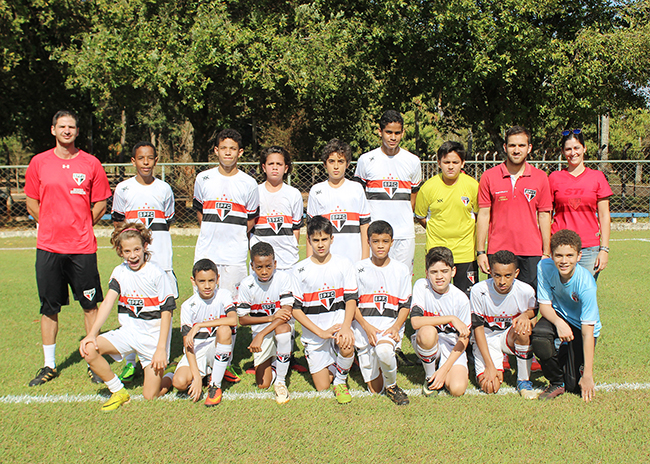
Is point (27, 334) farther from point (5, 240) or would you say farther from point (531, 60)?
point (531, 60)

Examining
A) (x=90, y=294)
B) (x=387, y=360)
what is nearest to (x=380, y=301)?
(x=387, y=360)

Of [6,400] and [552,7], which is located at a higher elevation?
[552,7]

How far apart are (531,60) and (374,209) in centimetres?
1026

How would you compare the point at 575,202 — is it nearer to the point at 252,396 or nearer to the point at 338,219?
the point at 338,219

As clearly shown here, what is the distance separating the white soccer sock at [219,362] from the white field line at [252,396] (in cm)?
15

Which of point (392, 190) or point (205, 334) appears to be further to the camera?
point (392, 190)

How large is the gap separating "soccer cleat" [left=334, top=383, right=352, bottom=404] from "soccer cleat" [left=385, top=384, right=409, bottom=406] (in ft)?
1.01

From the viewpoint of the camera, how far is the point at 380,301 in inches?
158

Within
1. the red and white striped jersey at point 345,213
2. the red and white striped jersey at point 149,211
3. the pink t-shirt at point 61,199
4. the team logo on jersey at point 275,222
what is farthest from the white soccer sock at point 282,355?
the pink t-shirt at point 61,199

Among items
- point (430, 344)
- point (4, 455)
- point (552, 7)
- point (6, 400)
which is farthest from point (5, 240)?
point (552, 7)

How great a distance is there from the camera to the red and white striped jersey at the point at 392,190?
4.76 meters

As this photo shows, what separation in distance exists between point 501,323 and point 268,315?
1973 mm

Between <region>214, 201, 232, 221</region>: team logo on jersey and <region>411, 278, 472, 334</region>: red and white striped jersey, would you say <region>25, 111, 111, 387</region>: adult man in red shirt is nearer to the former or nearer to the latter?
<region>214, 201, 232, 221</region>: team logo on jersey

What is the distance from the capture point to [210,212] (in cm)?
441
